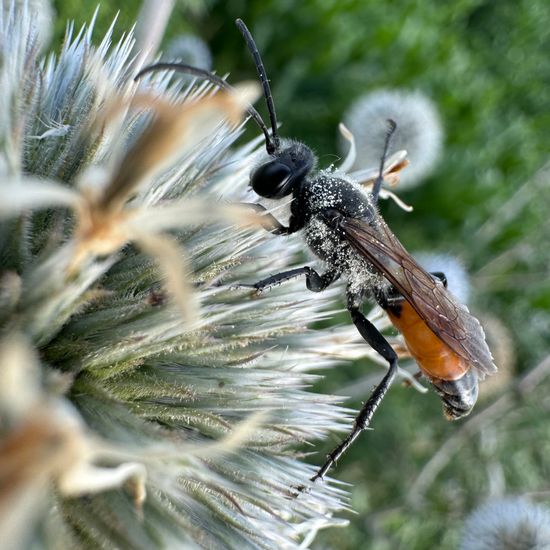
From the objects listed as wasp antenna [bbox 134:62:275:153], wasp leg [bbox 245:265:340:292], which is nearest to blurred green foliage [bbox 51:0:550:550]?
wasp leg [bbox 245:265:340:292]

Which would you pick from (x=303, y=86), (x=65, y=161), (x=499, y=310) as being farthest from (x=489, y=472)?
(x=65, y=161)

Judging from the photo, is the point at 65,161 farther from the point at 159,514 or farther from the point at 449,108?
the point at 449,108

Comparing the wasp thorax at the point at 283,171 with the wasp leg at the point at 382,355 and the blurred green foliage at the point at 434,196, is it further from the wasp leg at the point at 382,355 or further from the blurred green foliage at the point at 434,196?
the blurred green foliage at the point at 434,196

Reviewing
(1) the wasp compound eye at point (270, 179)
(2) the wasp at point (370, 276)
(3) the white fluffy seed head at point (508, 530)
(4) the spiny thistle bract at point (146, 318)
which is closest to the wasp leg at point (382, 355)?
(2) the wasp at point (370, 276)

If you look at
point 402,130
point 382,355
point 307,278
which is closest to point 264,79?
point 307,278

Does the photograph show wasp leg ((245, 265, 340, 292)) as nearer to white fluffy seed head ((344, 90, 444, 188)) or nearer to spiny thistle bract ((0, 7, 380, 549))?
spiny thistle bract ((0, 7, 380, 549))
